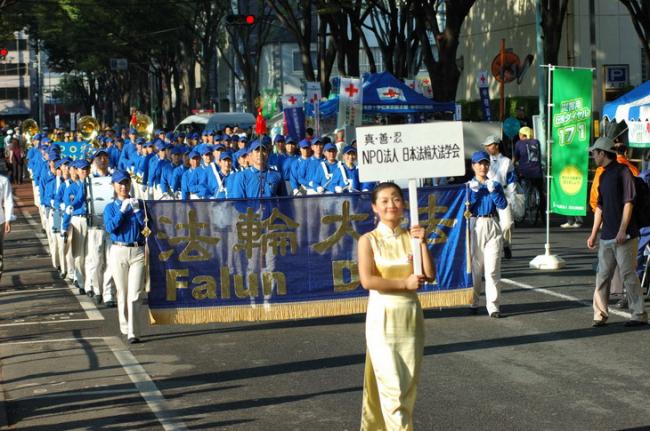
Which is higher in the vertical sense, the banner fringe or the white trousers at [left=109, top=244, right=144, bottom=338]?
the white trousers at [left=109, top=244, right=144, bottom=338]

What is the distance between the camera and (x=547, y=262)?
17.3 m

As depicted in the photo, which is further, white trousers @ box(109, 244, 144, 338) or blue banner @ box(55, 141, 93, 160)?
blue banner @ box(55, 141, 93, 160)

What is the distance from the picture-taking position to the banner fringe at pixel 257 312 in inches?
491

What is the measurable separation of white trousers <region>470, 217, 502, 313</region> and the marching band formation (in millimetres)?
3026

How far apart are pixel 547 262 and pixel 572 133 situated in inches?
68.1

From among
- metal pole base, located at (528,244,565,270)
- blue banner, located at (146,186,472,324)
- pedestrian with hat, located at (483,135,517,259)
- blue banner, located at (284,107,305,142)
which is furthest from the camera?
blue banner, located at (284,107,305,142)

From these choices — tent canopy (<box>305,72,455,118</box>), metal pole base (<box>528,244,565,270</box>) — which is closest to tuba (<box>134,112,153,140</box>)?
tent canopy (<box>305,72,455,118</box>)

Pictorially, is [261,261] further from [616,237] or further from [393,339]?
[393,339]

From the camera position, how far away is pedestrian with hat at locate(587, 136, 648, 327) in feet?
40.6

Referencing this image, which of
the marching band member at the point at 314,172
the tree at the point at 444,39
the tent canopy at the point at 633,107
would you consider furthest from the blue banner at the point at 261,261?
the tree at the point at 444,39

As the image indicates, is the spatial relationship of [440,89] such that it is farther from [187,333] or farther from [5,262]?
[187,333]

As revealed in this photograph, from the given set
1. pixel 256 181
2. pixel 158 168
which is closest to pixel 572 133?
pixel 256 181

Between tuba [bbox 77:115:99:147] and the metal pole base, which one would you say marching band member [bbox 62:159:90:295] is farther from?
tuba [bbox 77:115:99:147]

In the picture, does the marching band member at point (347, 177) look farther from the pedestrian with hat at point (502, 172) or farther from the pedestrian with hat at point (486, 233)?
the pedestrian with hat at point (486, 233)
